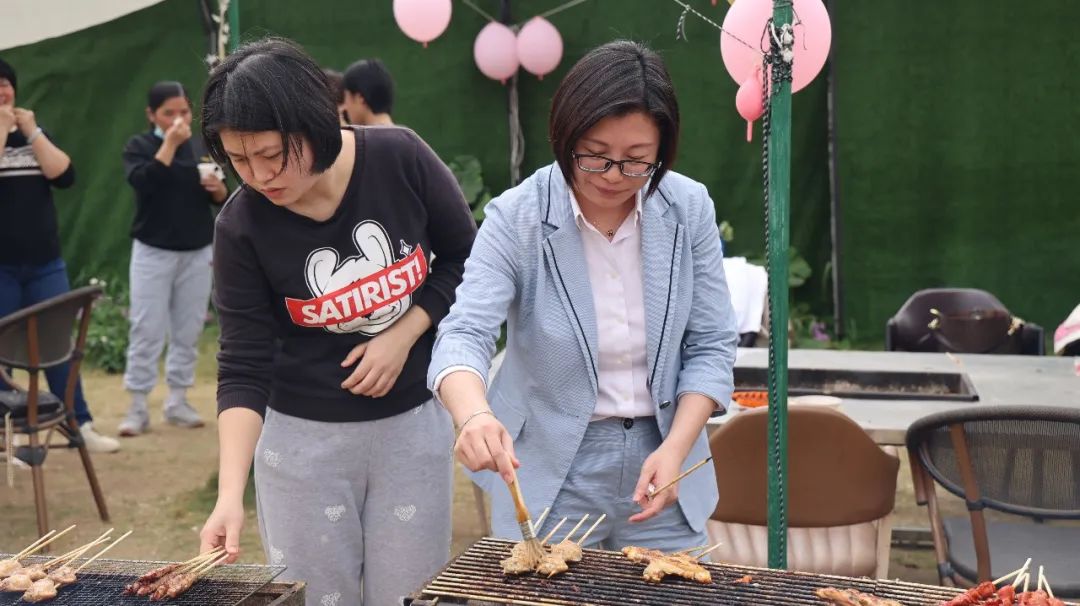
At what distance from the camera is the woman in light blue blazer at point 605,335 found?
2346 mm

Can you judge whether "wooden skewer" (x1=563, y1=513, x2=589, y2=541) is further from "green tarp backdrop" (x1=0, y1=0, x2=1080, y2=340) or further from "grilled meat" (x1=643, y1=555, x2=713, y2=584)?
"green tarp backdrop" (x1=0, y1=0, x2=1080, y2=340)

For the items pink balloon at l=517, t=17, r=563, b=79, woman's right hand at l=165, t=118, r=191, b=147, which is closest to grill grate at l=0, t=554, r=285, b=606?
woman's right hand at l=165, t=118, r=191, b=147

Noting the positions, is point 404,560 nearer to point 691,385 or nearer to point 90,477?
point 691,385

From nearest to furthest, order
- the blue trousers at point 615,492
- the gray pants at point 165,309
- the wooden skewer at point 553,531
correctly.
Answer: the wooden skewer at point 553,531
the blue trousers at point 615,492
the gray pants at point 165,309

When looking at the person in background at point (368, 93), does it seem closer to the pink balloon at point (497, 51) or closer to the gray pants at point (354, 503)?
the pink balloon at point (497, 51)

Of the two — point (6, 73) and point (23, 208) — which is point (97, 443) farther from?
point (6, 73)

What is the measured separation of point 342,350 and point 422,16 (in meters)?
5.36

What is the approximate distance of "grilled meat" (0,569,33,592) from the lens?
233 centimetres

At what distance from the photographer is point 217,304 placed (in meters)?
2.60

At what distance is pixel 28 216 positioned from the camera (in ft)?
19.5

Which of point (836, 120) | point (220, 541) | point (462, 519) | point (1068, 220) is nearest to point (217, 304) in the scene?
point (220, 541)

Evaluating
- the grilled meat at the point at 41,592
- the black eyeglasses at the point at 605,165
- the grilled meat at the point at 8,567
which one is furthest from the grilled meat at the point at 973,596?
the grilled meat at the point at 8,567

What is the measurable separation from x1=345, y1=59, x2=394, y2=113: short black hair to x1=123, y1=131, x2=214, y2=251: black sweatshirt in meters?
1.45

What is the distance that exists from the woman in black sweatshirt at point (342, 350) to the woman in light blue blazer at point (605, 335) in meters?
0.30
